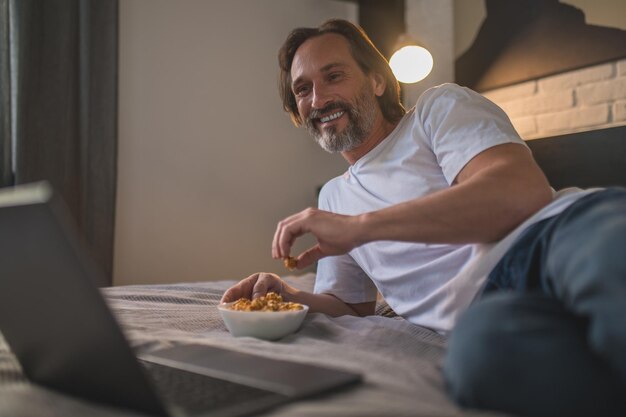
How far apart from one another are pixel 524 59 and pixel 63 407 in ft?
7.42

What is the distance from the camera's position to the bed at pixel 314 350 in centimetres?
57

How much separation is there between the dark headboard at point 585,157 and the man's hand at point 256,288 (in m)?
1.16

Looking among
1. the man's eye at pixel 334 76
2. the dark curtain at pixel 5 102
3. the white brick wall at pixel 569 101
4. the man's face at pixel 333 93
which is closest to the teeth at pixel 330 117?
the man's face at pixel 333 93

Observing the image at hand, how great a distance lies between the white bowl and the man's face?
1.93 feet

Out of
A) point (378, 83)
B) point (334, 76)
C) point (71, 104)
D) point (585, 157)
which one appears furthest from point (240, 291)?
point (71, 104)

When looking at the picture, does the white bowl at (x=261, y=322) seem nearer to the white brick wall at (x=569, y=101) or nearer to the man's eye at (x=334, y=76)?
the man's eye at (x=334, y=76)

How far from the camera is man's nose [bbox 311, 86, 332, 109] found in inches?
59.0

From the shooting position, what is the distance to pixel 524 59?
2385mm

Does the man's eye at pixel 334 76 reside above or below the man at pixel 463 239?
above

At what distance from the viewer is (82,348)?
55cm

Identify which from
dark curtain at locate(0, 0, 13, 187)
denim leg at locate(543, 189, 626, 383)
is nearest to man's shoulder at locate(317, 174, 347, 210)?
denim leg at locate(543, 189, 626, 383)

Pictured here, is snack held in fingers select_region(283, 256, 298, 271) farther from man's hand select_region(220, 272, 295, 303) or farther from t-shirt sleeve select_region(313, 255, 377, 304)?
t-shirt sleeve select_region(313, 255, 377, 304)

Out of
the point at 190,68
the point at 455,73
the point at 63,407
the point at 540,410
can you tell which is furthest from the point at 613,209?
the point at 190,68

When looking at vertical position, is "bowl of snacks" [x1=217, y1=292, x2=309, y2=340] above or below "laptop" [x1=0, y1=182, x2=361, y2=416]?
below
